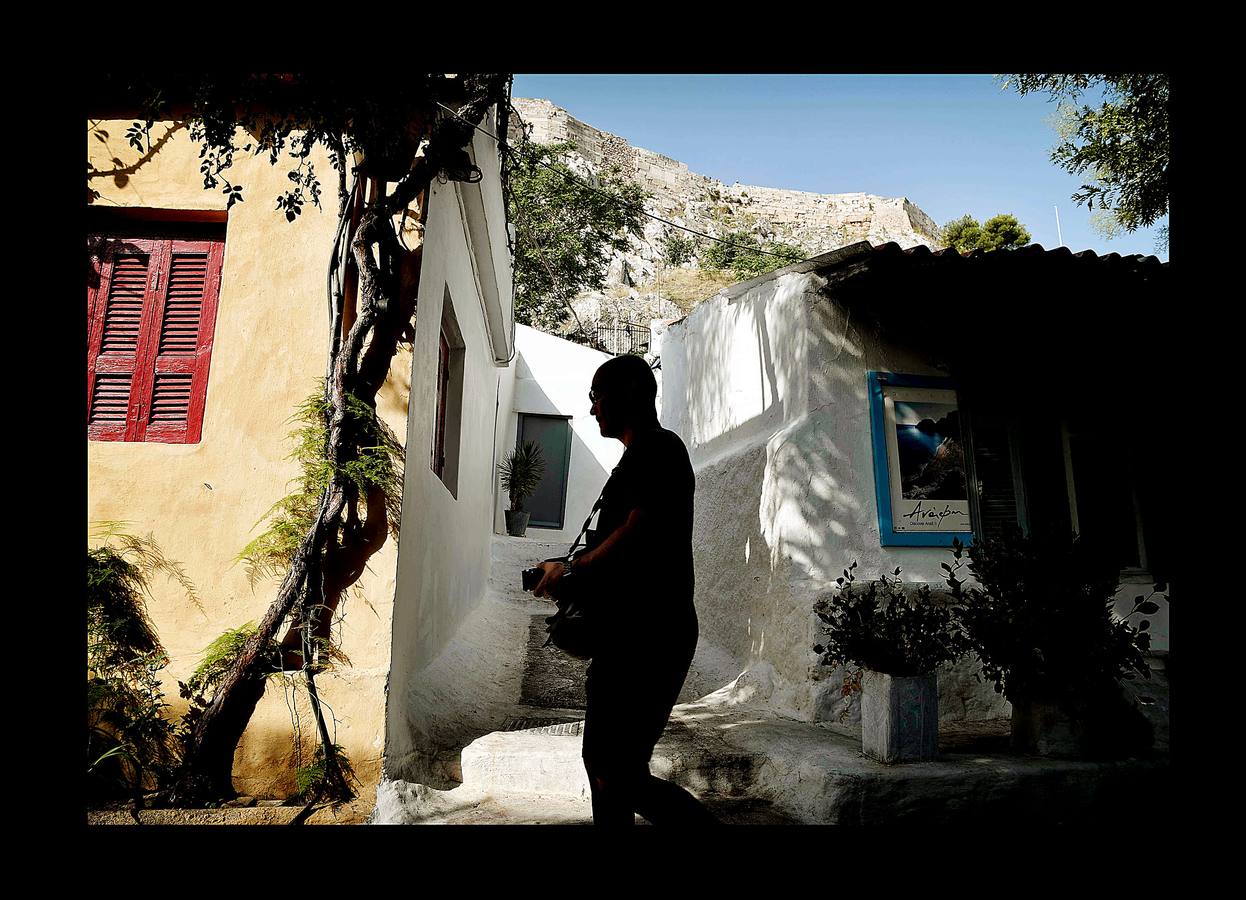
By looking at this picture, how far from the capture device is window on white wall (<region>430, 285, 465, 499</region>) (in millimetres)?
5637

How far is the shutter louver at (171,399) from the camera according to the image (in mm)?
3824

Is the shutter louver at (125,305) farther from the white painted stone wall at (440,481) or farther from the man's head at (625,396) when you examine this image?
the man's head at (625,396)

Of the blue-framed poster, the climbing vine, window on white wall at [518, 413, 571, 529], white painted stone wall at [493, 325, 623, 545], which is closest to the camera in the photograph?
the climbing vine

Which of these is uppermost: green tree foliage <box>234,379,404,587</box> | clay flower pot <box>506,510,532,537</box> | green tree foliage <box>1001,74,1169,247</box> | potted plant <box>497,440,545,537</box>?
green tree foliage <box>1001,74,1169,247</box>

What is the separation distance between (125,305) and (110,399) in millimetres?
501

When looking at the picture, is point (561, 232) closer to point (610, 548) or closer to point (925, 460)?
point (925, 460)

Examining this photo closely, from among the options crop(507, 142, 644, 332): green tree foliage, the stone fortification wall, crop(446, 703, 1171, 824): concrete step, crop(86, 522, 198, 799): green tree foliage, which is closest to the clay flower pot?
crop(507, 142, 644, 332): green tree foliage

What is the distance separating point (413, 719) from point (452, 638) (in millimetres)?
1703

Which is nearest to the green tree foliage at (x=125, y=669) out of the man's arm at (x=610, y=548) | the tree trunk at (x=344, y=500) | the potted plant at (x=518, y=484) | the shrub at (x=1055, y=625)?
the tree trunk at (x=344, y=500)

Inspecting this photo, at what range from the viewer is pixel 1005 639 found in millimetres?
3803

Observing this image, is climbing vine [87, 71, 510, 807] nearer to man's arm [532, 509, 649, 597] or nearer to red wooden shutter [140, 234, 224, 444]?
red wooden shutter [140, 234, 224, 444]

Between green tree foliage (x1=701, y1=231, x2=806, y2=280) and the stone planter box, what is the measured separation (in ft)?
82.3

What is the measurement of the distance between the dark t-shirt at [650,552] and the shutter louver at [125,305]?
304 cm
